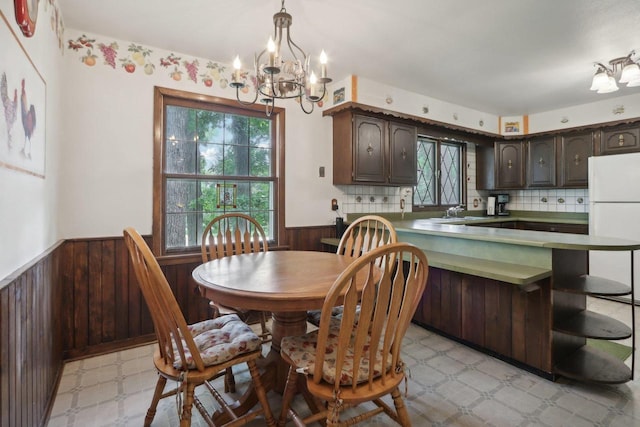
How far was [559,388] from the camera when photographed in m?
1.88

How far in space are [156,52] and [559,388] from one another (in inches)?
144

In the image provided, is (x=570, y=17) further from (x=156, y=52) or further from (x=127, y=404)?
(x=127, y=404)

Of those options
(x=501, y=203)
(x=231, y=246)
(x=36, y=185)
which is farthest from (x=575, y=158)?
(x=36, y=185)

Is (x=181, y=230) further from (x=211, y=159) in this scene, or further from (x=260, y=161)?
(x=260, y=161)

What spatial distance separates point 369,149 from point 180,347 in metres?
2.66

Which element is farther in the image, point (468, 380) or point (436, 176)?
point (436, 176)

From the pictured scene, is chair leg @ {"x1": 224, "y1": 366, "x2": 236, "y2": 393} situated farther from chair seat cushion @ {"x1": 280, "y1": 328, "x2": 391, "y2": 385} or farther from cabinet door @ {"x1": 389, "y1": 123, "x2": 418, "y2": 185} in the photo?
cabinet door @ {"x1": 389, "y1": 123, "x2": 418, "y2": 185}

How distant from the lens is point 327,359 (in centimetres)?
129

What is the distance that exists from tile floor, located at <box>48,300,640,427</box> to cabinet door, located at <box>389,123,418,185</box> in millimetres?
1951

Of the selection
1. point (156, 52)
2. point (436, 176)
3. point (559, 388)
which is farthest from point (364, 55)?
point (559, 388)

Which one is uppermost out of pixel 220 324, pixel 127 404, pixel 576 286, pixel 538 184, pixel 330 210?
pixel 538 184

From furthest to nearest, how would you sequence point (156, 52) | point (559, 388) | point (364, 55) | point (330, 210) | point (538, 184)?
point (538, 184)
point (330, 210)
point (364, 55)
point (156, 52)
point (559, 388)

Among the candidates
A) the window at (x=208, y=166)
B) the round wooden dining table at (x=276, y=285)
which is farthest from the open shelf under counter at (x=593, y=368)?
the window at (x=208, y=166)

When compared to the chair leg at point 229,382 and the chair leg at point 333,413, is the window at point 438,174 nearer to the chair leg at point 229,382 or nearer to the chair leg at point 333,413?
the chair leg at point 229,382
